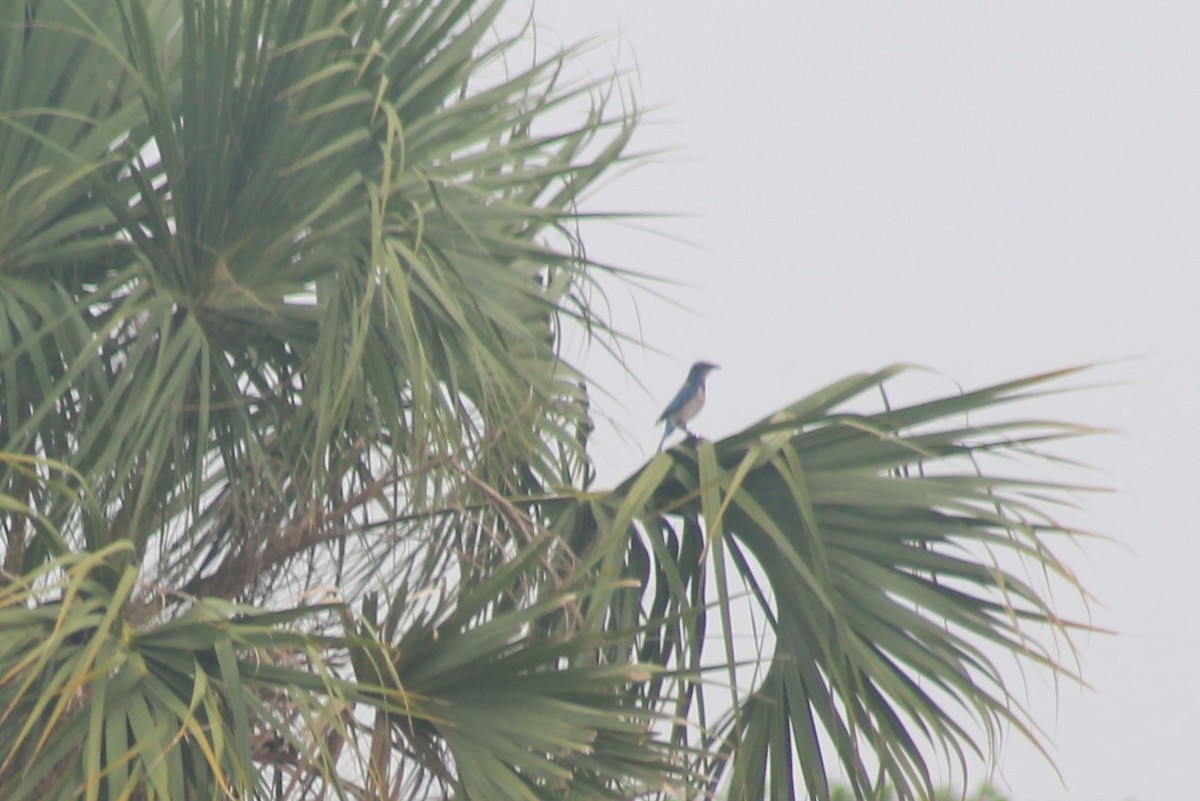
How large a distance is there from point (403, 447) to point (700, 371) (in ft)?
6.41

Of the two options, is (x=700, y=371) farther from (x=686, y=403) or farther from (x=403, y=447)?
(x=403, y=447)

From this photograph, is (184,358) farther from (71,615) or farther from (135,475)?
(71,615)

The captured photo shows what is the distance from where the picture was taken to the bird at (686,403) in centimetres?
533

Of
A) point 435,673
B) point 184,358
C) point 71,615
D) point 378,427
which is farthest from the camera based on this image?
point 378,427

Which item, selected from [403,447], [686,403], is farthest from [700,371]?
[403,447]

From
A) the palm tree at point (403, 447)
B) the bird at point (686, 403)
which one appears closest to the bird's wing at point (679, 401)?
the bird at point (686, 403)

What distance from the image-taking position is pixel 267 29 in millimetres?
3209

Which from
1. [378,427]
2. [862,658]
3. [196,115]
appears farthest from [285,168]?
[862,658]

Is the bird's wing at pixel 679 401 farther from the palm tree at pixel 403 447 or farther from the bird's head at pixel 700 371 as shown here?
the palm tree at pixel 403 447

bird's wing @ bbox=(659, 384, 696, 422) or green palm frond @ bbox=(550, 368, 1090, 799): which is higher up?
bird's wing @ bbox=(659, 384, 696, 422)

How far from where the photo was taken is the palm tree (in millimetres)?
3016

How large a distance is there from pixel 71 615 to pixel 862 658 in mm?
1507

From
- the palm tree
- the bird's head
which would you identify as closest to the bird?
the bird's head

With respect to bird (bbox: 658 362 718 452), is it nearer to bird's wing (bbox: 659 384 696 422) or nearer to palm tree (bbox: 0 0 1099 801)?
bird's wing (bbox: 659 384 696 422)
